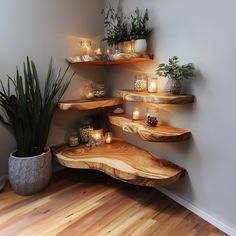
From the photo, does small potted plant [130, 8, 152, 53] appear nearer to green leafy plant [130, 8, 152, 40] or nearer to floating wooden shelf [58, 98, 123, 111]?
green leafy plant [130, 8, 152, 40]

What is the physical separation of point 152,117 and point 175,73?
1.40 ft

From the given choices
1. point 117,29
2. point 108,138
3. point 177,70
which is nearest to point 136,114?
point 108,138

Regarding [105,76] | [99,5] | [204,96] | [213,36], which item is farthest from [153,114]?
[99,5]

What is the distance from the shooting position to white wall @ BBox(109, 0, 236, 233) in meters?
1.30

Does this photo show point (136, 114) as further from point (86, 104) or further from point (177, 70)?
point (177, 70)

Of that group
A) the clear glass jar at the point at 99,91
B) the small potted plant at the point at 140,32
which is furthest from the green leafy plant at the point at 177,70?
the clear glass jar at the point at 99,91

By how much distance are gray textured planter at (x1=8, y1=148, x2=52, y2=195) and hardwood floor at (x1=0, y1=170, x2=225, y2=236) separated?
0.08m

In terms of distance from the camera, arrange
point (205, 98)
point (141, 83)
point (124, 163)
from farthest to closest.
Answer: point (141, 83), point (124, 163), point (205, 98)

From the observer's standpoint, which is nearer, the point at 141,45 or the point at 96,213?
the point at 96,213

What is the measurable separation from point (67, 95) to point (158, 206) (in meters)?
1.38

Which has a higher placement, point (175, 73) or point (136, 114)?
point (175, 73)

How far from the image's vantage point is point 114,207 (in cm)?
164

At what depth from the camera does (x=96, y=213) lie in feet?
5.16

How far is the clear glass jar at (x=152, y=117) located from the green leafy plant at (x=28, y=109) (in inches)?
34.8
